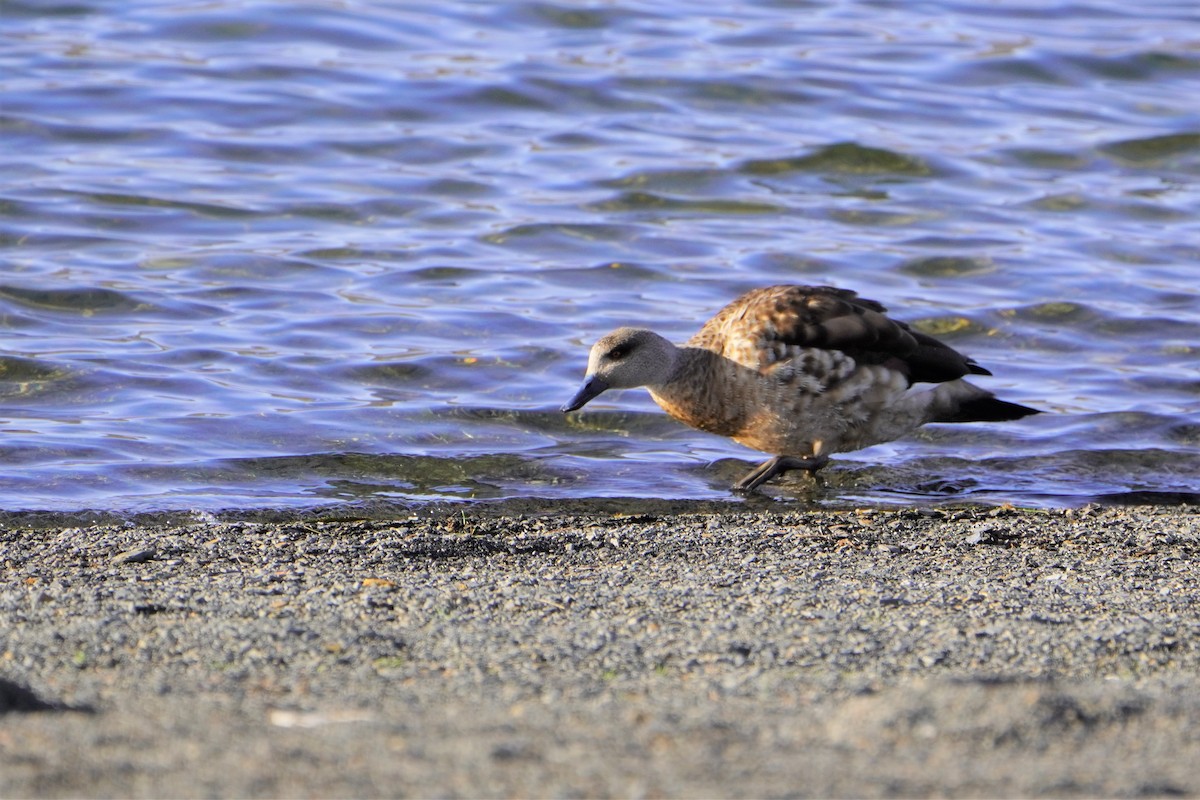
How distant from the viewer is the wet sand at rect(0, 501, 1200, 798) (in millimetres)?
3498

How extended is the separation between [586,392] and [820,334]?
120 cm

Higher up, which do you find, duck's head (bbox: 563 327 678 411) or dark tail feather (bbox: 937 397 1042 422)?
duck's head (bbox: 563 327 678 411)

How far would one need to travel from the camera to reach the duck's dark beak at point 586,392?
8359mm

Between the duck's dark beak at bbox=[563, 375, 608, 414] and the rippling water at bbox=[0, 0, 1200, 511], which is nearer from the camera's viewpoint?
the duck's dark beak at bbox=[563, 375, 608, 414]

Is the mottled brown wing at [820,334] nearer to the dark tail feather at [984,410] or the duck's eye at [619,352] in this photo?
the dark tail feather at [984,410]

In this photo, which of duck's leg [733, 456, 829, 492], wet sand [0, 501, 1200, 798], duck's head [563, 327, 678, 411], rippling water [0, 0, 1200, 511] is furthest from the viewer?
rippling water [0, 0, 1200, 511]

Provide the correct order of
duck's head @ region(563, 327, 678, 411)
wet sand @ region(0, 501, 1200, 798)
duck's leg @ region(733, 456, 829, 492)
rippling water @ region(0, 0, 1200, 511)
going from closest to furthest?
wet sand @ region(0, 501, 1200, 798), duck's leg @ region(733, 456, 829, 492), duck's head @ region(563, 327, 678, 411), rippling water @ region(0, 0, 1200, 511)

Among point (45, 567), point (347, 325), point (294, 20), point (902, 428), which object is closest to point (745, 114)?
point (294, 20)

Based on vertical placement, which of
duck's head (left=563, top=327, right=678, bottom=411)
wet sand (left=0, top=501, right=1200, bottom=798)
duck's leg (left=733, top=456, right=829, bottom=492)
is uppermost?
duck's head (left=563, top=327, right=678, bottom=411)

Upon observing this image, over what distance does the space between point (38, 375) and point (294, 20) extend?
28.2ft

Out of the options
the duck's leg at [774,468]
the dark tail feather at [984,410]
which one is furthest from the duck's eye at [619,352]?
the dark tail feather at [984,410]

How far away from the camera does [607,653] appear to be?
4895mm

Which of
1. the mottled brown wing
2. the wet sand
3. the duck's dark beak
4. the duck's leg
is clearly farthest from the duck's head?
the wet sand

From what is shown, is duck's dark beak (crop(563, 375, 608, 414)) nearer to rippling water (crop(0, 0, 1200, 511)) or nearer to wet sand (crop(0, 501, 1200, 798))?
rippling water (crop(0, 0, 1200, 511))
